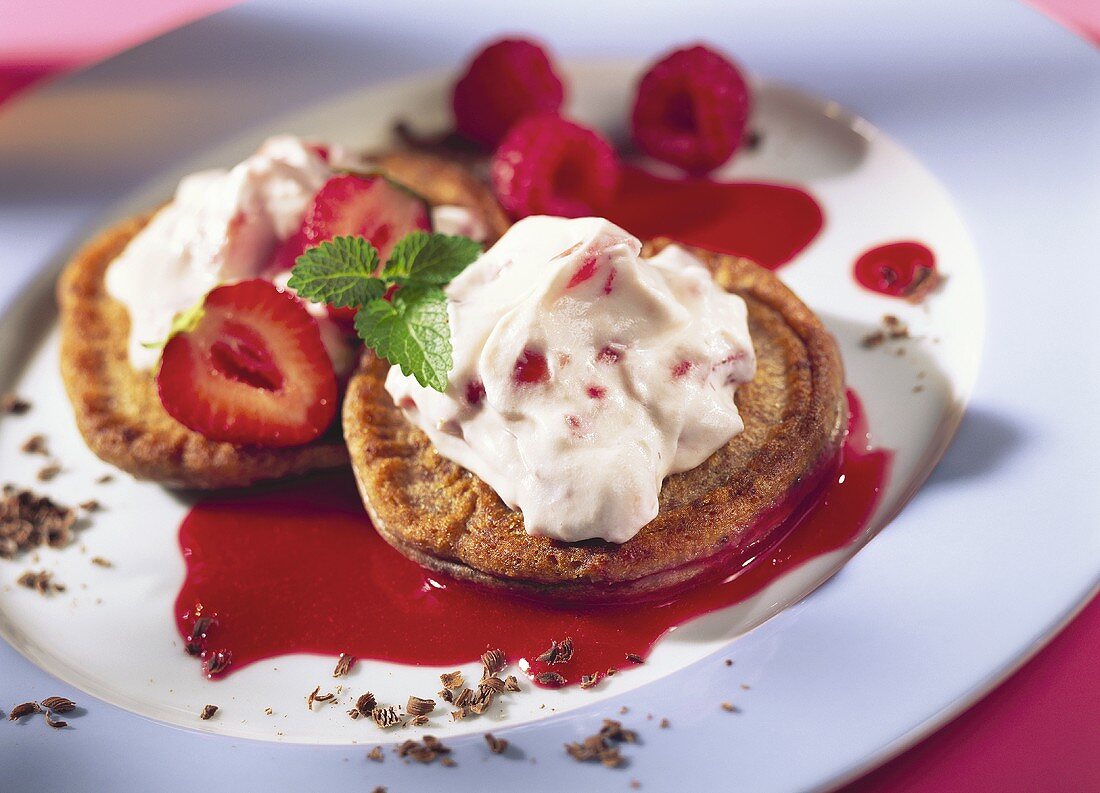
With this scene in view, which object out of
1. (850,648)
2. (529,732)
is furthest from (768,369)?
(529,732)

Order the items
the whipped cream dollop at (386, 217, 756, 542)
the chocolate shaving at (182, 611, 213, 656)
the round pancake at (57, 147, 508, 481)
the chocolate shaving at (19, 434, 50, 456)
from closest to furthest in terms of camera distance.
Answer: the whipped cream dollop at (386, 217, 756, 542) → the chocolate shaving at (182, 611, 213, 656) → the round pancake at (57, 147, 508, 481) → the chocolate shaving at (19, 434, 50, 456)

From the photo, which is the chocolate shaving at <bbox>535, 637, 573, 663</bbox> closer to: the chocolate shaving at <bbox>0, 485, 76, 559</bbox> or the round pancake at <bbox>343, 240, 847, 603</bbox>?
the round pancake at <bbox>343, 240, 847, 603</bbox>

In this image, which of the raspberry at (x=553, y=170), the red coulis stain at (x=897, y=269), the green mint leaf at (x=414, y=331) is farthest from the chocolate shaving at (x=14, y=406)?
the red coulis stain at (x=897, y=269)

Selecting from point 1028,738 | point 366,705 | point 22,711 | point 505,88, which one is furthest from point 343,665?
point 505,88

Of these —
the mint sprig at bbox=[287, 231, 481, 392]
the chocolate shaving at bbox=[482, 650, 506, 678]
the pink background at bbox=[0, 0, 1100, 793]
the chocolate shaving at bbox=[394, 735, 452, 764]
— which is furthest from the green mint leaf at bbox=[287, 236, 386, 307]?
the pink background at bbox=[0, 0, 1100, 793]

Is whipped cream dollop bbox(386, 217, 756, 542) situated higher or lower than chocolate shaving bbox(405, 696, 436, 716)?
higher

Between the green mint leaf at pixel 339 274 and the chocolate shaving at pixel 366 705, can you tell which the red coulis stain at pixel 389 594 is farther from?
the green mint leaf at pixel 339 274
